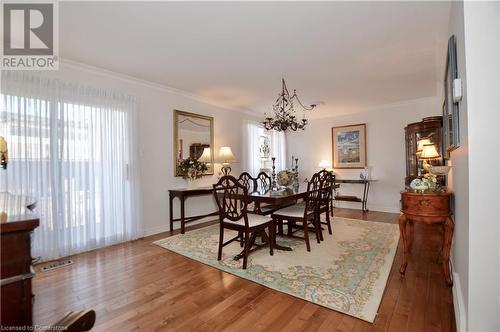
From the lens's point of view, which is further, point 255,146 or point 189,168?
point 255,146

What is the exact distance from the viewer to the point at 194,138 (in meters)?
4.57

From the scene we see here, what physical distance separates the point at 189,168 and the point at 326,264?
2.76 m

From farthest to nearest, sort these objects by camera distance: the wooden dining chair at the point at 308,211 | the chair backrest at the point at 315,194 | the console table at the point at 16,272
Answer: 1. the chair backrest at the point at 315,194
2. the wooden dining chair at the point at 308,211
3. the console table at the point at 16,272

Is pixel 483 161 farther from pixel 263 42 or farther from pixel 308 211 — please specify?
pixel 263 42

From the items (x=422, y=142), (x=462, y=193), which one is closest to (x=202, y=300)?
(x=462, y=193)

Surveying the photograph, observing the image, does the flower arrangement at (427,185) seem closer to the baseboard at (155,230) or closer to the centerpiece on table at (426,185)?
the centerpiece on table at (426,185)

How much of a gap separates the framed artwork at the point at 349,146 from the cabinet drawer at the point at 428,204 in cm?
370

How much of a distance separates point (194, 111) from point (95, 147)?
191 cm

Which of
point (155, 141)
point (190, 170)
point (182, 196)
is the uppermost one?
point (155, 141)

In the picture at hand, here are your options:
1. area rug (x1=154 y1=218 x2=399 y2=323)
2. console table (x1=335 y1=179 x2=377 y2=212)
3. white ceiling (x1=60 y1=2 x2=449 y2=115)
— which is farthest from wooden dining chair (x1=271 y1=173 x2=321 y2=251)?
console table (x1=335 y1=179 x2=377 y2=212)

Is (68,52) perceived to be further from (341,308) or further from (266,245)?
(341,308)

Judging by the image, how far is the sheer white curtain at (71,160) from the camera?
8.55 feet

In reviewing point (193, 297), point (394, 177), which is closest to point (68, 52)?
point (193, 297)

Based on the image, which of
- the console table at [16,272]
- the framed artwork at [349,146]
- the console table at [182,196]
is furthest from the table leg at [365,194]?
the console table at [16,272]
